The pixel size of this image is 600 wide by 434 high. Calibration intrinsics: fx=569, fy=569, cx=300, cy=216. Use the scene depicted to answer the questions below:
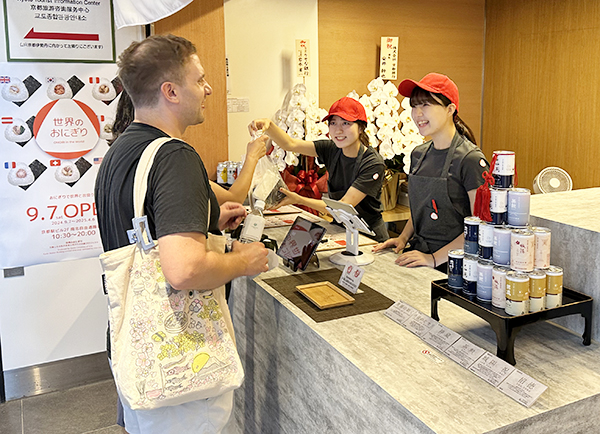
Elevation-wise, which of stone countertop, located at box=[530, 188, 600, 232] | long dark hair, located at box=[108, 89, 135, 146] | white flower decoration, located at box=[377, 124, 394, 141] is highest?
long dark hair, located at box=[108, 89, 135, 146]

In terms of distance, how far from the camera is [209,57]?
11.5 ft

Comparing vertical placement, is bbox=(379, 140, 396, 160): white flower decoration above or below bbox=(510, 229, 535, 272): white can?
above

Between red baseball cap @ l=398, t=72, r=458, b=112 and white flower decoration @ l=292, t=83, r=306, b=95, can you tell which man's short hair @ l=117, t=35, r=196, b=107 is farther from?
white flower decoration @ l=292, t=83, r=306, b=95

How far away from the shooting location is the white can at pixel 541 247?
4.91ft

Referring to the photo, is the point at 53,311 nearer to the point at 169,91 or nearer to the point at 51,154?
the point at 51,154

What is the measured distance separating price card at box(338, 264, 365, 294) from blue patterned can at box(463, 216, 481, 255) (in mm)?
436

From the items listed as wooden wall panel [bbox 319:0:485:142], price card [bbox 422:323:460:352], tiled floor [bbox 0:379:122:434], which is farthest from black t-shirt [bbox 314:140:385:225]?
wooden wall panel [bbox 319:0:485:142]

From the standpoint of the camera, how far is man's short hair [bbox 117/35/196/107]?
162 cm

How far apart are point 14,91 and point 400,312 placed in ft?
7.91

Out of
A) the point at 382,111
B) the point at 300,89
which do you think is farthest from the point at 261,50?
the point at 382,111

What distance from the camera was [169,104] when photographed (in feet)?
5.40

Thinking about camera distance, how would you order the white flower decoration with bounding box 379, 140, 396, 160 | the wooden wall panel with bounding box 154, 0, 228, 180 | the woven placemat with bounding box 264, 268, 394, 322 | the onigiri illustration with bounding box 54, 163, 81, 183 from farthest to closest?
the white flower decoration with bounding box 379, 140, 396, 160 < the wooden wall panel with bounding box 154, 0, 228, 180 < the onigiri illustration with bounding box 54, 163, 81, 183 < the woven placemat with bounding box 264, 268, 394, 322

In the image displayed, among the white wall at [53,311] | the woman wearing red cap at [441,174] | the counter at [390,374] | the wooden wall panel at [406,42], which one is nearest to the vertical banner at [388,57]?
the wooden wall panel at [406,42]

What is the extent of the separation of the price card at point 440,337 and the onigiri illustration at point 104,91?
2.39m
